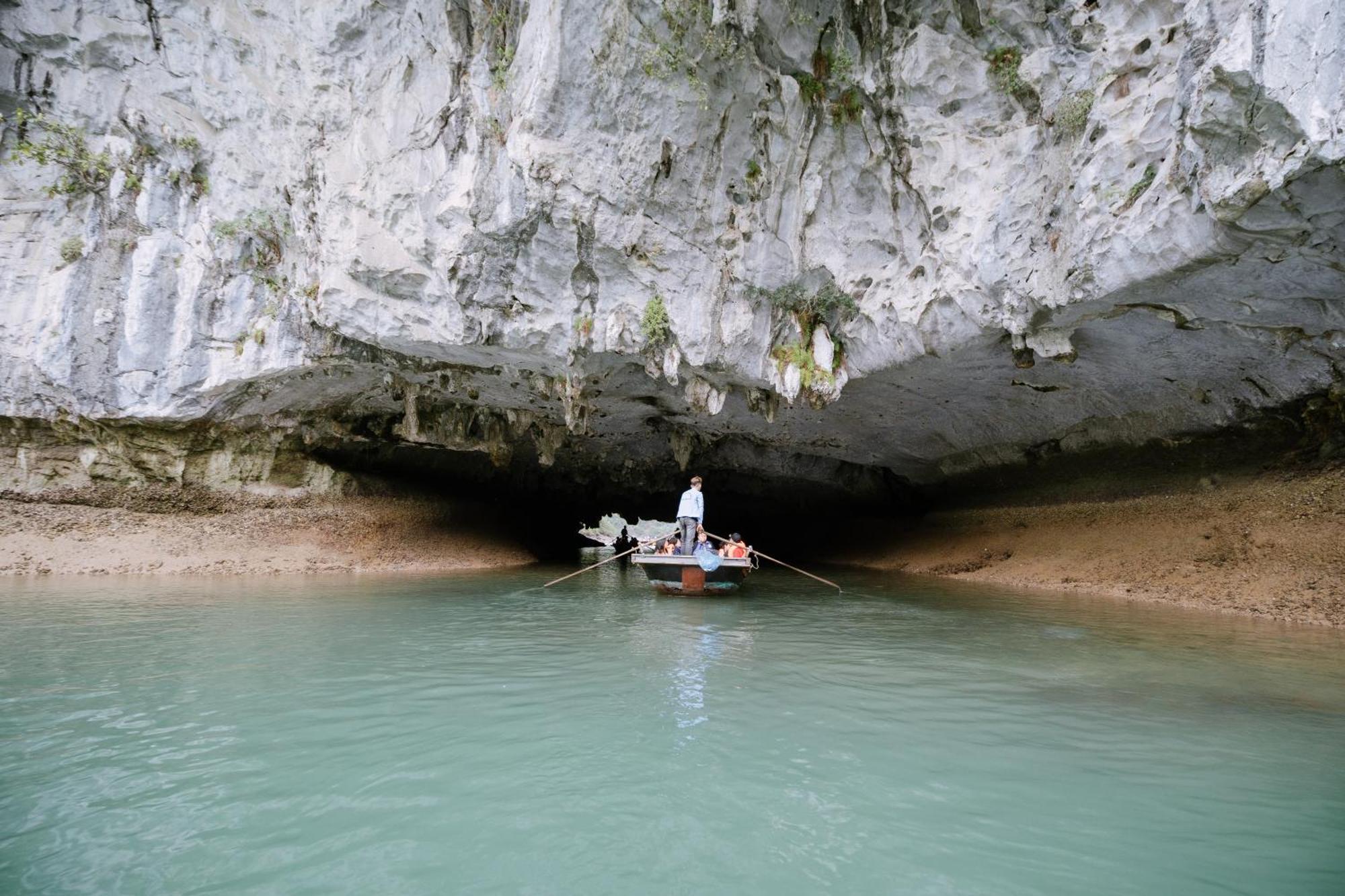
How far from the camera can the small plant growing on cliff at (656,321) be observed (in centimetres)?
1110

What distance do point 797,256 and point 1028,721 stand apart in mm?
8366

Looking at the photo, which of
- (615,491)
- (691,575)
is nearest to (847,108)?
(691,575)

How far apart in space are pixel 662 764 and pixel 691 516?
8396 mm

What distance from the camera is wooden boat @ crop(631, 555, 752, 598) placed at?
1152cm

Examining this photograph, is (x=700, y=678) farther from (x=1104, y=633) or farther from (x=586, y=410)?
(x=586, y=410)

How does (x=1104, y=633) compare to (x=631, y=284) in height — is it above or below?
below

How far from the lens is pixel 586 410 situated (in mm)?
13883

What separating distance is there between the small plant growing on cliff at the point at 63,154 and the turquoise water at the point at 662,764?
10.1 m

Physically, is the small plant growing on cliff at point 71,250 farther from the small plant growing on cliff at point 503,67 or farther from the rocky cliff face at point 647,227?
the small plant growing on cliff at point 503,67

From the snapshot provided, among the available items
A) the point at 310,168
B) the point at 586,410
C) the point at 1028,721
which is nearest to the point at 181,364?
the point at 310,168

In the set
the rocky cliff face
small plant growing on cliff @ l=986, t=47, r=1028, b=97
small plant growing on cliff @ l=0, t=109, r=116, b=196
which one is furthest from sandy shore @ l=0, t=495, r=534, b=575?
small plant growing on cliff @ l=986, t=47, r=1028, b=97

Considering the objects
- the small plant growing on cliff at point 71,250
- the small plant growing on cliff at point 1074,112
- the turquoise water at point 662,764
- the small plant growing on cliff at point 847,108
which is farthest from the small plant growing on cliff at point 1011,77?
the small plant growing on cliff at point 71,250

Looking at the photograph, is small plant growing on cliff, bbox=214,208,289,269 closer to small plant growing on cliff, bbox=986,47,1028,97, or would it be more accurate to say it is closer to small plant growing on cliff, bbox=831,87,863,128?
small plant growing on cliff, bbox=831,87,863,128

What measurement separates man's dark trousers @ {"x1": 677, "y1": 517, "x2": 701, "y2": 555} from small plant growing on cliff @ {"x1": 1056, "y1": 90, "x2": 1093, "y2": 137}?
8.06 meters
